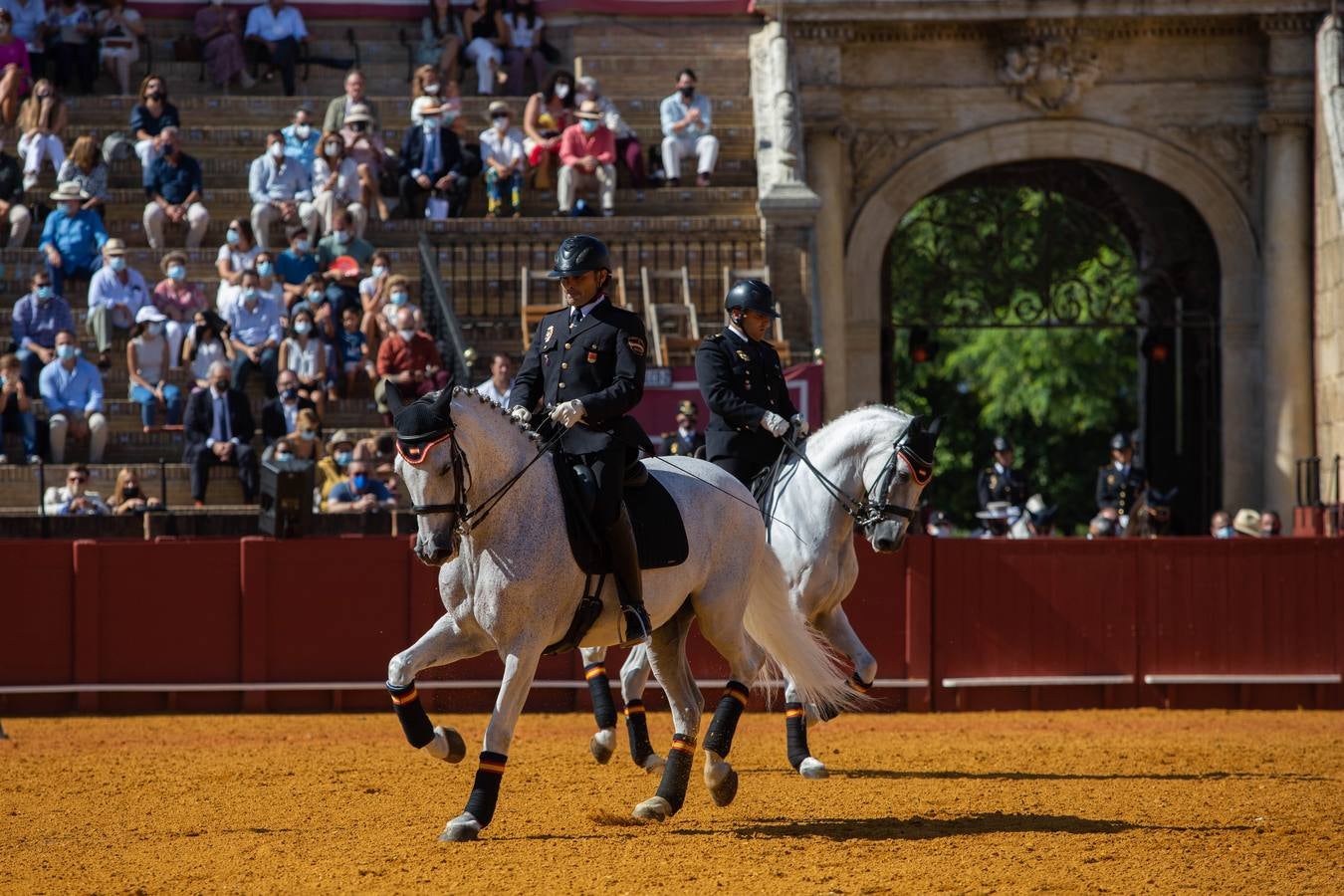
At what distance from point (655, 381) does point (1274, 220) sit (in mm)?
9330

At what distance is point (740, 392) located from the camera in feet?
37.4

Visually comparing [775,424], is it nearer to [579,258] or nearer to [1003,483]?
[579,258]

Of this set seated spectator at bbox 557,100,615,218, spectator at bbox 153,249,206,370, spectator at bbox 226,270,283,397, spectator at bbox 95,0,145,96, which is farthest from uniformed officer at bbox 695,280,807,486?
spectator at bbox 95,0,145,96

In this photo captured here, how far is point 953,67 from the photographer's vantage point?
24.6 meters

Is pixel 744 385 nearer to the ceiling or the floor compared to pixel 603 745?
nearer to the ceiling

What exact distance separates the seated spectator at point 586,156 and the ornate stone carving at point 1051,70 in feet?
17.0

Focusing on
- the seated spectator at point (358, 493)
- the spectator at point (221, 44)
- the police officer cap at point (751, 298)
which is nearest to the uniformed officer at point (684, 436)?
the seated spectator at point (358, 493)

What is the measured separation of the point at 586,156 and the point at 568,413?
14.2 meters

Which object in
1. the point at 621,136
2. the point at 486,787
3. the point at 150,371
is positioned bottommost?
the point at 486,787

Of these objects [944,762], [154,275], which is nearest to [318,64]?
[154,275]

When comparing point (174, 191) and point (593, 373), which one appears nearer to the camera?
point (593, 373)

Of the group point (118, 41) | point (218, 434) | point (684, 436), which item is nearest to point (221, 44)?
point (118, 41)

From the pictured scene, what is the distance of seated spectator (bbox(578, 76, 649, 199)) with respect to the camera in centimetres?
2291

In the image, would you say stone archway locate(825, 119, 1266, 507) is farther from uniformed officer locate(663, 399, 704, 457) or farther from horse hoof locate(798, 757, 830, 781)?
horse hoof locate(798, 757, 830, 781)
